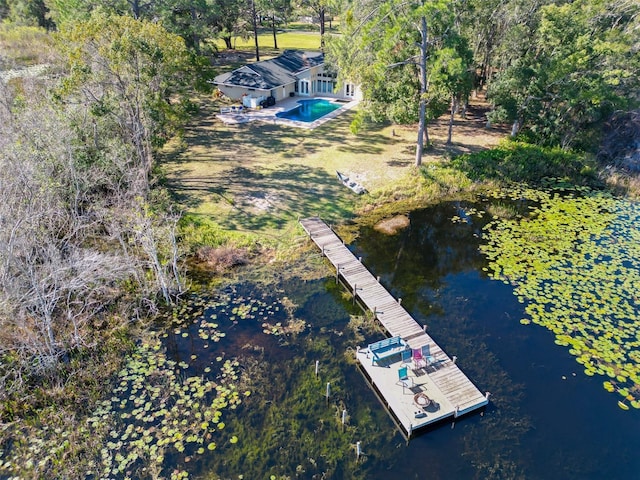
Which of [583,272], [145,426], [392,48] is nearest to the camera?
[145,426]

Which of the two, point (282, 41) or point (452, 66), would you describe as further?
point (282, 41)

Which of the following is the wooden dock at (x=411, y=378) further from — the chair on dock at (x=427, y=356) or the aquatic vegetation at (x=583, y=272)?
the aquatic vegetation at (x=583, y=272)

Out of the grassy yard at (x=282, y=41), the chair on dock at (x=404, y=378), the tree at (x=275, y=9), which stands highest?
the tree at (x=275, y=9)

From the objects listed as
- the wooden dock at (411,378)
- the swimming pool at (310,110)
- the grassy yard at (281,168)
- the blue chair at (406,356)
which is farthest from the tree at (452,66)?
the blue chair at (406,356)

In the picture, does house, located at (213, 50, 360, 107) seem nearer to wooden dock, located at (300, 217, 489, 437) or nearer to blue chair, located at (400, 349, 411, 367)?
wooden dock, located at (300, 217, 489, 437)

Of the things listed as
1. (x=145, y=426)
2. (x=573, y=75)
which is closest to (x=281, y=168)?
(x=145, y=426)

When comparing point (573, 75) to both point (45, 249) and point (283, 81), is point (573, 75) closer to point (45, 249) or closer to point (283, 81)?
point (283, 81)

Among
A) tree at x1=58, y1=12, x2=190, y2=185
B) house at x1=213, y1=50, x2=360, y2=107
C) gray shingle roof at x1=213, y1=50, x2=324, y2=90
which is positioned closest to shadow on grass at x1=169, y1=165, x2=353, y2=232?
tree at x1=58, y1=12, x2=190, y2=185
